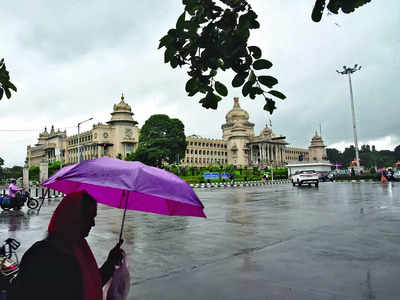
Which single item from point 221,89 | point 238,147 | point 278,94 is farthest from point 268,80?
point 238,147

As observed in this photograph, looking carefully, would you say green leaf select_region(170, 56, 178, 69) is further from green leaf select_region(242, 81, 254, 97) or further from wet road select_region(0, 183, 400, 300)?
wet road select_region(0, 183, 400, 300)

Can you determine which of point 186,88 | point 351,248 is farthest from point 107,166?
point 351,248

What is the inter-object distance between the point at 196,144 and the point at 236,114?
1812 centimetres

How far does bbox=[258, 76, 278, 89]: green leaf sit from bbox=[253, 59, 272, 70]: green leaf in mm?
94

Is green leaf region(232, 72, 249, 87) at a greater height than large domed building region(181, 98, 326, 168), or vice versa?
large domed building region(181, 98, 326, 168)

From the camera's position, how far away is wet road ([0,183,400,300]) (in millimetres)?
4055

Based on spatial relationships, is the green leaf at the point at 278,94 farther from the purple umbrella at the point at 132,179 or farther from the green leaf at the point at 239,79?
the purple umbrella at the point at 132,179

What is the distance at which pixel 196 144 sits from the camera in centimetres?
Result: 10675

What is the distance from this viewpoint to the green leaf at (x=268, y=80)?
9.55 ft

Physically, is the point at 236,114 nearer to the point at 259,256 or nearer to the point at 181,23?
the point at 259,256

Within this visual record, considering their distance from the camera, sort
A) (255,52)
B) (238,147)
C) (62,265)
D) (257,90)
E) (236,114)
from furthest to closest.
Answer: (236,114)
(238,147)
(257,90)
(255,52)
(62,265)

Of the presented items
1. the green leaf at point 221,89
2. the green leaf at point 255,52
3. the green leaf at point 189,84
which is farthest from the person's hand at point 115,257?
the green leaf at point 255,52

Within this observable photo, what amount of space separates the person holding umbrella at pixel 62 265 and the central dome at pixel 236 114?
113032 millimetres

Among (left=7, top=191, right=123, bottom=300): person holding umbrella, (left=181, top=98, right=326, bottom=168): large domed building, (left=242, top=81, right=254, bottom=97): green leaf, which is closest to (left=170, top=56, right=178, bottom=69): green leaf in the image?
(left=242, top=81, right=254, bottom=97): green leaf
